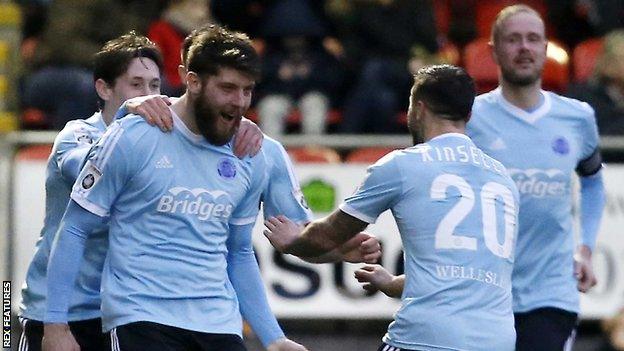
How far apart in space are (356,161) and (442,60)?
1795 mm

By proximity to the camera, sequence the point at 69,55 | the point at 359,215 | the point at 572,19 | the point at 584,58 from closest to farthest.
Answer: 1. the point at 359,215
2. the point at 69,55
3. the point at 584,58
4. the point at 572,19

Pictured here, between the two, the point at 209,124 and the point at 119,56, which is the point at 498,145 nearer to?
the point at 119,56

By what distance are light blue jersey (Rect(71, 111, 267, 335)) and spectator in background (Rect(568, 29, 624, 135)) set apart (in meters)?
5.86

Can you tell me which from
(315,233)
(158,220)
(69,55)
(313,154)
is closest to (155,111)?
(158,220)

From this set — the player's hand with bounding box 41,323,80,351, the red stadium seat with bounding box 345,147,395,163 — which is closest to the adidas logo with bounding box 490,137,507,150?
the player's hand with bounding box 41,323,80,351

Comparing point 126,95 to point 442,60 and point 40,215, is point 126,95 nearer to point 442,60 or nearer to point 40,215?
point 40,215

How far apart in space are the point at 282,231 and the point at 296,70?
19.2ft

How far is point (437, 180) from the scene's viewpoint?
249 inches

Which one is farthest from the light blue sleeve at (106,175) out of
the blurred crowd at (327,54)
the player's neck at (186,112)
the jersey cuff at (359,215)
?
the blurred crowd at (327,54)

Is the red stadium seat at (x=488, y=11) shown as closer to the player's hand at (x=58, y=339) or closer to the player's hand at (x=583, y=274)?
the player's hand at (x=583, y=274)

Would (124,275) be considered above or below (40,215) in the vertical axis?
above

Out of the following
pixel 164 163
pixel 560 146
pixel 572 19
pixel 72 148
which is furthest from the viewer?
pixel 572 19

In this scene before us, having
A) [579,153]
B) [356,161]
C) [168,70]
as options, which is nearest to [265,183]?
[579,153]

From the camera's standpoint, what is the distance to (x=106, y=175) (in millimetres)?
6312
